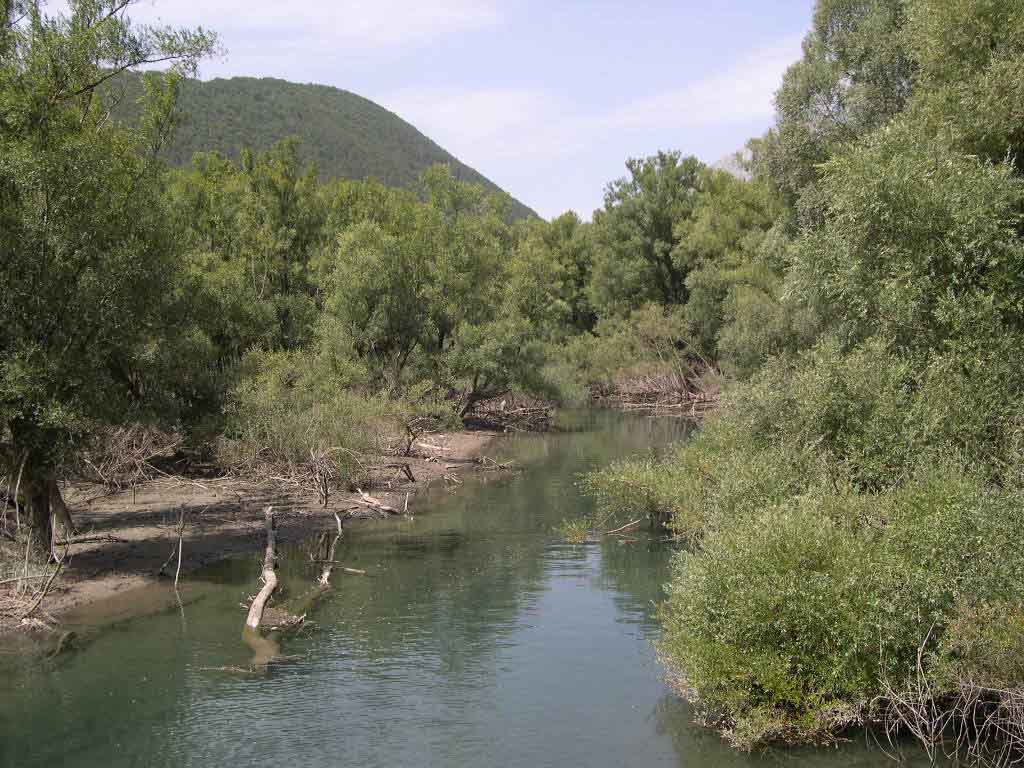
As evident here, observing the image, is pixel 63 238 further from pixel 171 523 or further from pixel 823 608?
pixel 823 608

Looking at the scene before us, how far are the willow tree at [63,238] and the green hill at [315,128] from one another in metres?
85.4

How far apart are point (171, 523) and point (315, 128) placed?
468 ft

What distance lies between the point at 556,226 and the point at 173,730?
255ft

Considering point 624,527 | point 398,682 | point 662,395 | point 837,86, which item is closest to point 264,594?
point 398,682

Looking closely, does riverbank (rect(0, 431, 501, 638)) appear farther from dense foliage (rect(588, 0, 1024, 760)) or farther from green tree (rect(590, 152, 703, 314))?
green tree (rect(590, 152, 703, 314))

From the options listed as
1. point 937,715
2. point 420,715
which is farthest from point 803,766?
point 420,715

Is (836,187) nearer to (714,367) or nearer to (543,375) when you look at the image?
(543,375)

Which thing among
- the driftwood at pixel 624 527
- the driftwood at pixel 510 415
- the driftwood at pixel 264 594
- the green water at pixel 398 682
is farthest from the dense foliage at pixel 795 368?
the driftwood at pixel 510 415

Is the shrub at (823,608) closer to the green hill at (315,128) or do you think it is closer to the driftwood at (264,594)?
the driftwood at (264,594)

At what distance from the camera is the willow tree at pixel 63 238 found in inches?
715

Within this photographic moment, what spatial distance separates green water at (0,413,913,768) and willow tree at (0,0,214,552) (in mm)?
4457

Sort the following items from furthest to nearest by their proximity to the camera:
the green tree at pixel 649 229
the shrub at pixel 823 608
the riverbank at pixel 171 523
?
the green tree at pixel 649 229, the riverbank at pixel 171 523, the shrub at pixel 823 608

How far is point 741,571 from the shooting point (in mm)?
12969

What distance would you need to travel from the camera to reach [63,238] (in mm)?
18734
